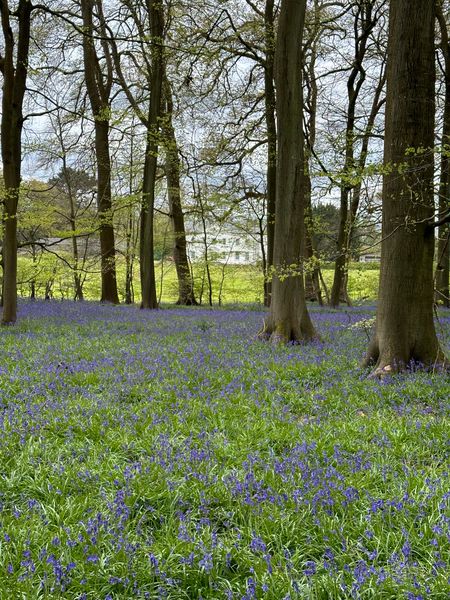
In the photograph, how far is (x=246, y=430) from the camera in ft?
13.8

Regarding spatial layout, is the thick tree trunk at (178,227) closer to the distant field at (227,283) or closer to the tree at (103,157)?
the tree at (103,157)

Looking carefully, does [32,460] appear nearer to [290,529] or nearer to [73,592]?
[73,592]

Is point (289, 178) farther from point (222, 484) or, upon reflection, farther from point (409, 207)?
point (222, 484)

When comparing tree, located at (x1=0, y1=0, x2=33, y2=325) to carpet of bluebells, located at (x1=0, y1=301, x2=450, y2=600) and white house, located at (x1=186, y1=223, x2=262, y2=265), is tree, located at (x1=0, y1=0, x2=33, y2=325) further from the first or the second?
white house, located at (x1=186, y1=223, x2=262, y2=265)

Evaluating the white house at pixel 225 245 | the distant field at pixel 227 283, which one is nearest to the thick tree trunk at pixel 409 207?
the distant field at pixel 227 283

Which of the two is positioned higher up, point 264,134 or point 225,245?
point 264,134

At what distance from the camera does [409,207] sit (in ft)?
21.5

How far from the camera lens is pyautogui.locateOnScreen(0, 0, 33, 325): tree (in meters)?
11.3

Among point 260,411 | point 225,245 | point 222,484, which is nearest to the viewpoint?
point 222,484

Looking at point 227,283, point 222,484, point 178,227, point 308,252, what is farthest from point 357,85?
point 227,283

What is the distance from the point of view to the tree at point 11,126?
11.3m

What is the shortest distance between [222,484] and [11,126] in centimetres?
1149

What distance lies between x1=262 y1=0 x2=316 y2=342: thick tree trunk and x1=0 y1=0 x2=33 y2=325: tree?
643 centimetres

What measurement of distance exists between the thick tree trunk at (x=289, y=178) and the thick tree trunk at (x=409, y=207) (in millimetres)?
2967
